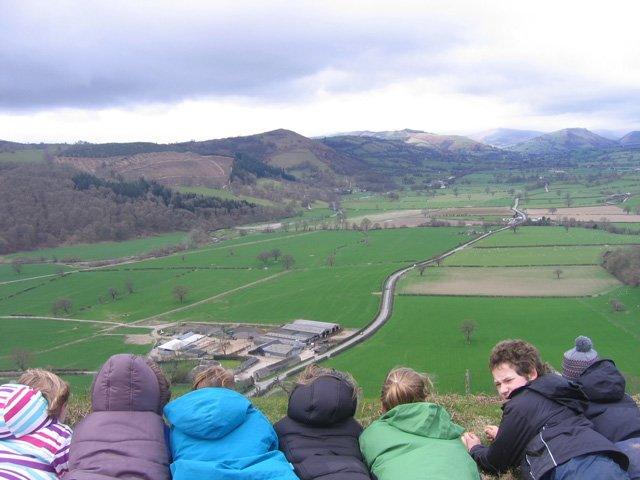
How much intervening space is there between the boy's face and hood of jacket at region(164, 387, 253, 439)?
2575 mm

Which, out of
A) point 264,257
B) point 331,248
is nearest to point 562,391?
point 264,257

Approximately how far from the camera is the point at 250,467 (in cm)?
419

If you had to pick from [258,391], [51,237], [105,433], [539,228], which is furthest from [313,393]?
[51,237]

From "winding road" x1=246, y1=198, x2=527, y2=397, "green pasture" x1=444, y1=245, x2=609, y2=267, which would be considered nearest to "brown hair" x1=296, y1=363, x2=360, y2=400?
"winding road" x1=246, y1=198, x2=527, y2=397

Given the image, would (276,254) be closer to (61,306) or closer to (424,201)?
(61,306)

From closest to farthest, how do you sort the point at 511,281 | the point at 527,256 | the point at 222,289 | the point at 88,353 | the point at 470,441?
the point at 470,441, the point at 88,353, the point at 511,281, the point at 222,289, the point at 527,256

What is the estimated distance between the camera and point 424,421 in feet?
15.4

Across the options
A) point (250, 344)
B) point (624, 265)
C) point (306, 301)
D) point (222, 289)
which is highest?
point (624, 265)

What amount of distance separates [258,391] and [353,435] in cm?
2232

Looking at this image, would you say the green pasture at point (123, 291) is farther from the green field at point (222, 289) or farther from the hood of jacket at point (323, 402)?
the hood of jacket at point (323, 402)

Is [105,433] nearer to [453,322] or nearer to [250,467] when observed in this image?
[250,467]

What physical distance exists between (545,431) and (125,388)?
3.84 meters

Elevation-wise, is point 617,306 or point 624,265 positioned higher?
point 624,265

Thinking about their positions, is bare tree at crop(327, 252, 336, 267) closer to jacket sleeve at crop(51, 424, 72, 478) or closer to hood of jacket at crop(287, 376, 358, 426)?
hood of jacket at crop(287, 376, 358, 426)
